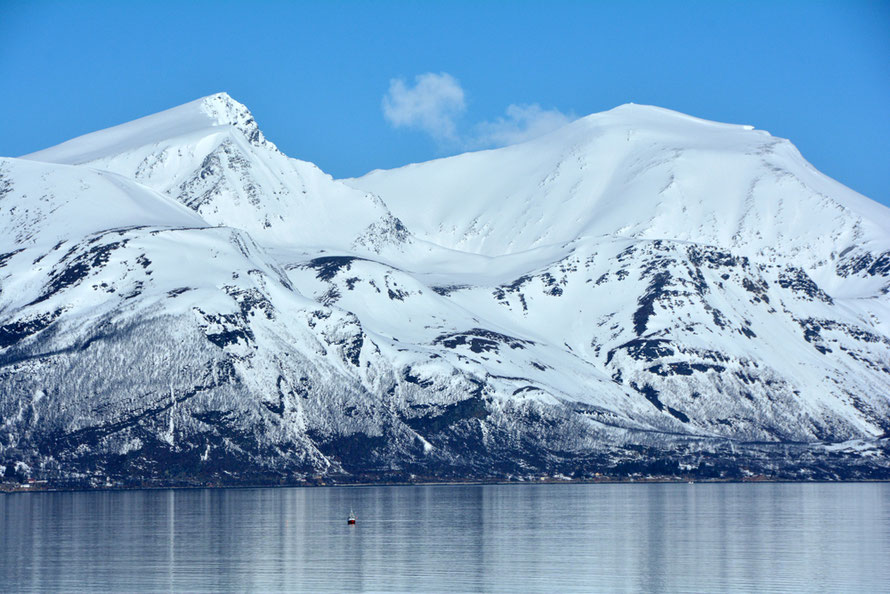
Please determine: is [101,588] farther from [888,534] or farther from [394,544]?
[888,534]

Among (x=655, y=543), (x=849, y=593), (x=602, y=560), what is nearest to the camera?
(x=849, y=593)

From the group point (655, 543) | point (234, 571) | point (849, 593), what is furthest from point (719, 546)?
point (234, 571)

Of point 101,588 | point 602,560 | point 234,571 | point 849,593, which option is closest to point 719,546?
point 602,560

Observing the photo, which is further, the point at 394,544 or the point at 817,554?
the point at 394,544

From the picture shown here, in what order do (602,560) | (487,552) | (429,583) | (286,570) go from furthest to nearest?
(487,552), (602,560), (286,570), (429,583)

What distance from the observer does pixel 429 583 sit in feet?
472

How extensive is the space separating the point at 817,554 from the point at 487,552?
126ft

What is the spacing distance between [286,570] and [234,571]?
550 centimetres

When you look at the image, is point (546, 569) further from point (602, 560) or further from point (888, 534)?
point (888, 534)

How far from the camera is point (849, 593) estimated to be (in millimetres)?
134375

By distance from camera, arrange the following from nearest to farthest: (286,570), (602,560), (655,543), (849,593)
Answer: (849,593), (286,570), (602,560), (655,543)

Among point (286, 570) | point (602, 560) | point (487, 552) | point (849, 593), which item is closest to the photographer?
point (849, 593)

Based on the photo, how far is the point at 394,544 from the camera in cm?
18662

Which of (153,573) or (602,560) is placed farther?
(602,560)
